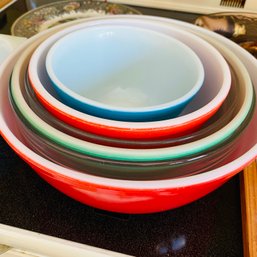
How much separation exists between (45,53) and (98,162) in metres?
0.23

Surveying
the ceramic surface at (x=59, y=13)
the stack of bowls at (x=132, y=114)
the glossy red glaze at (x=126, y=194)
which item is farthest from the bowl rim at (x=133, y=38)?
the ceramic surface at (x=59, y=13)

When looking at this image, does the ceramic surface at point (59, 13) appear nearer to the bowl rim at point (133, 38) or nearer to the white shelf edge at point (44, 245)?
the bowl rim at point (133, 38)

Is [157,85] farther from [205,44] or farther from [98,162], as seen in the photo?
[98,162]

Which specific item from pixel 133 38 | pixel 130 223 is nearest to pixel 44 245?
pixel 130 223

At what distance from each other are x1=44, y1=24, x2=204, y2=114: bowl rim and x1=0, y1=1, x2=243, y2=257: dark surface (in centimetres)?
15

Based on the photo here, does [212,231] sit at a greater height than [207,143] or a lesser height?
lesser

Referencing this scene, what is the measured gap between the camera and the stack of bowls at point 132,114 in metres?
0.35

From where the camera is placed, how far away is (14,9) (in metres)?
0.83

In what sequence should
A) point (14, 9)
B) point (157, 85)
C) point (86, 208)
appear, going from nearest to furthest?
1. point (86, 208)
2. point (157, 85)
3. point (14, 9)

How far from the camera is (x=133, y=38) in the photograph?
0.56 m

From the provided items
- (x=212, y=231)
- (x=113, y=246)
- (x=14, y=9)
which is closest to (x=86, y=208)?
(x=113, y=246)

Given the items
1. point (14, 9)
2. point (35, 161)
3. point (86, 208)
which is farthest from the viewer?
point (14, 9)

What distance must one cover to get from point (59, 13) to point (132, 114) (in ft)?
1.66

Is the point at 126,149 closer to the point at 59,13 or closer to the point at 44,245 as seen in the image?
the point at 44,245
